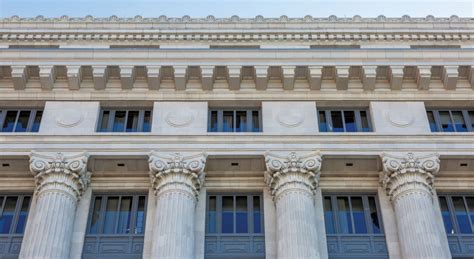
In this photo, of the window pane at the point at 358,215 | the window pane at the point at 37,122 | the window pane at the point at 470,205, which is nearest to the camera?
the window pane at the point at 358,215

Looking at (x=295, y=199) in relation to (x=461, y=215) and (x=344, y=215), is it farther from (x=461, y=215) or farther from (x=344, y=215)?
(x=461, y=215)

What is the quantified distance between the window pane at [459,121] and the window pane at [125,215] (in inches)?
522

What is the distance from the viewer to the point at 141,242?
72.7ft

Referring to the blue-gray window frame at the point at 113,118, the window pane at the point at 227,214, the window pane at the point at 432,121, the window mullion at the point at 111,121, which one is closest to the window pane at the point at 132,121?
the blue-gray window frame at the point at 113,118

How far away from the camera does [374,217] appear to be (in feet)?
75.9

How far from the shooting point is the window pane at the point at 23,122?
81.5 ft

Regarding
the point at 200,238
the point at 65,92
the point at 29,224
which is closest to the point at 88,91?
the point at 65,92

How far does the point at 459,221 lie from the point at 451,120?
4432mm

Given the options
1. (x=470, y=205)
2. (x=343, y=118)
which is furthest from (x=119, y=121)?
(x=470, y=205)

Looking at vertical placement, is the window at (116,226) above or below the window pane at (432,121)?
below

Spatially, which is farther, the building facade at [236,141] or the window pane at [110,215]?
the window pane at [110,215]

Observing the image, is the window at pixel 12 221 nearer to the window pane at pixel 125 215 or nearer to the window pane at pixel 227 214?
the window pane at pixel 125 215

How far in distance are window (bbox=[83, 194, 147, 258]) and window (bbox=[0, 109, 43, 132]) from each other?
4144 millimetres

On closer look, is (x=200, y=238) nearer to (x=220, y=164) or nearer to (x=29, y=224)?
(x=220, y=164)
